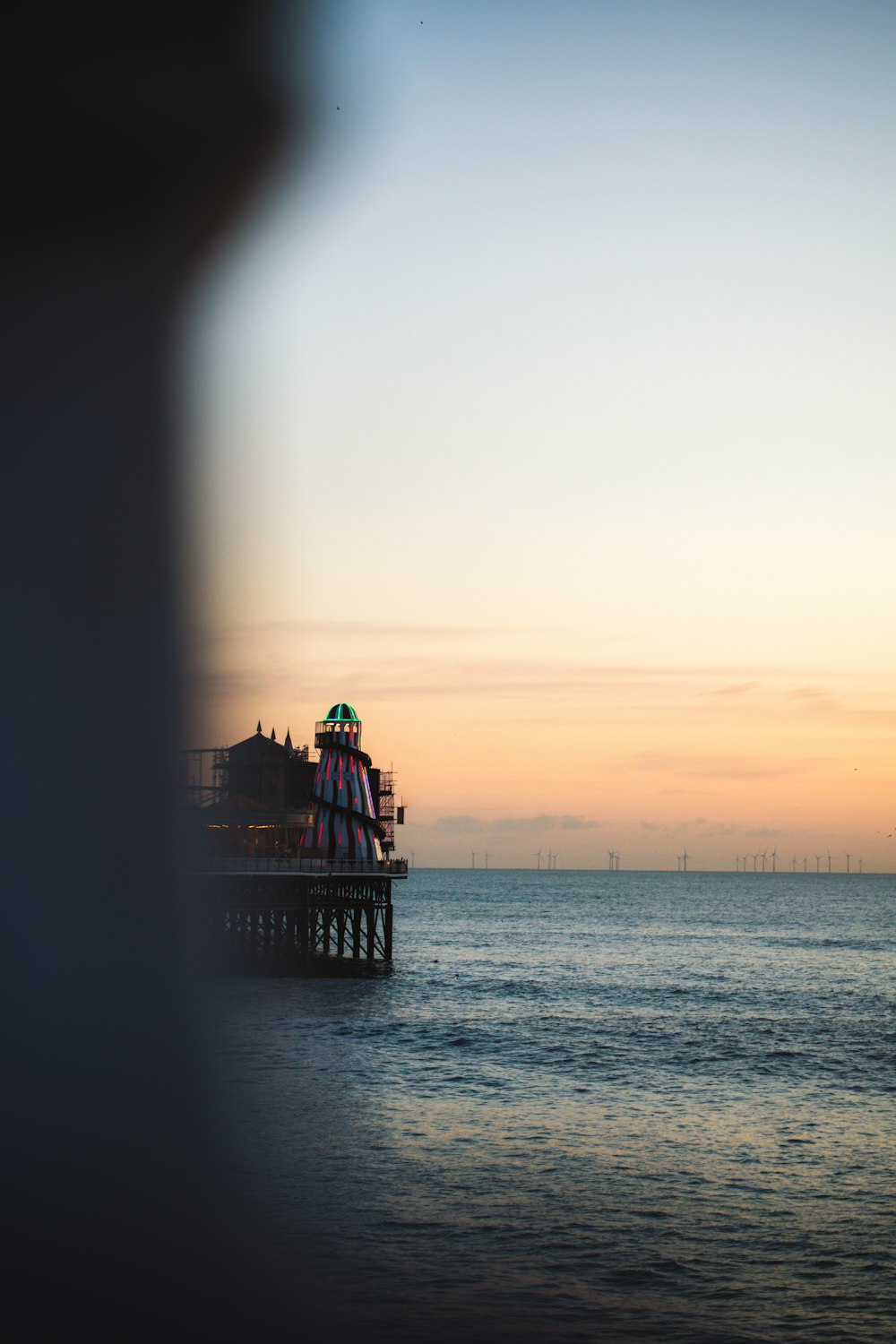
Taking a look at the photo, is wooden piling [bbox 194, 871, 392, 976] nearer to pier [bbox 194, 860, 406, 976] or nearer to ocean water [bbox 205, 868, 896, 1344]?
pier [bbox 194, 860, 406, 976]

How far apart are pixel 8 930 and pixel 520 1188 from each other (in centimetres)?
3703

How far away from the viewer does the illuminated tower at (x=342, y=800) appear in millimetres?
65062

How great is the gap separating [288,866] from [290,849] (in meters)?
9.49

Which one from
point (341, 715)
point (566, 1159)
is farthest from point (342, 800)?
point (566, 1159)

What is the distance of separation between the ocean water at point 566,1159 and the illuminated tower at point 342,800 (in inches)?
564

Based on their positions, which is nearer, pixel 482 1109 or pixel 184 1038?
pixel 482 1109

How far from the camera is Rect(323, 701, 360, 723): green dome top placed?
68.2 meters

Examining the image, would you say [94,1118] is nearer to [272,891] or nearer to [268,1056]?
[268,1056]

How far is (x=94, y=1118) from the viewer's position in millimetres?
23422

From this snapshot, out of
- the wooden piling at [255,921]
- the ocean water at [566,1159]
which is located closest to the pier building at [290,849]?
the wooden piling at [255,921]

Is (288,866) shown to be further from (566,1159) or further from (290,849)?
(566,1159)

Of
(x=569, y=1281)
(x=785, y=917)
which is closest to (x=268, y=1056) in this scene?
(x=569, y=1281)

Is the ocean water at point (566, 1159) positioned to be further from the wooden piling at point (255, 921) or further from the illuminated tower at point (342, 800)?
the illuminated tower at point (342, 800)

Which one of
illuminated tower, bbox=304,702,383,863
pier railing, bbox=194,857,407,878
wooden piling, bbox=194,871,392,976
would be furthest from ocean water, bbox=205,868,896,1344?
illuminated tower, bbox=304,702,383,863
